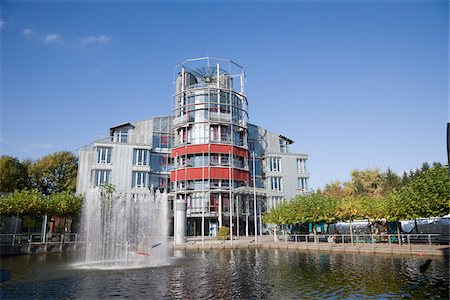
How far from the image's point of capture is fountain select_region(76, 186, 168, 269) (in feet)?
91.0

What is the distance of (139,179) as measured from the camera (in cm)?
6159

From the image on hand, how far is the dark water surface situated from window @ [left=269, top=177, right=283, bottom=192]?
144ft

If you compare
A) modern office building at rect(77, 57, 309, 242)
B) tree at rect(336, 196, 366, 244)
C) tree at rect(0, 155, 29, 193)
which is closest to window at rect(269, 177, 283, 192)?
modern office building at rect(77, 57, 309, 242)

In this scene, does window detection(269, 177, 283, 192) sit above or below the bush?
above

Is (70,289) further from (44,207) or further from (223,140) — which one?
(223,140)

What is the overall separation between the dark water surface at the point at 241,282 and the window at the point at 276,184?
144 feet

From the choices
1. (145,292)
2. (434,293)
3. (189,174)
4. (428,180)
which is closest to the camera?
(434,293)

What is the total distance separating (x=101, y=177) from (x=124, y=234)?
2832 centimetres

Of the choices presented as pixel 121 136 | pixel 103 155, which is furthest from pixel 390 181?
pixel 103 155

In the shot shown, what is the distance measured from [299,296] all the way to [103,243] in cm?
2218

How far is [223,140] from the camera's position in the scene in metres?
61.8

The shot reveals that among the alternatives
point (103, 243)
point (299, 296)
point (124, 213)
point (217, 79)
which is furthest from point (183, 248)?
point (217, 79)

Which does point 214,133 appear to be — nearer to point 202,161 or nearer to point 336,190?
point 202,161

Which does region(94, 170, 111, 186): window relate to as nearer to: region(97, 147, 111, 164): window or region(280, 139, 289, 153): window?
region(97, 147, 111, 164): window
